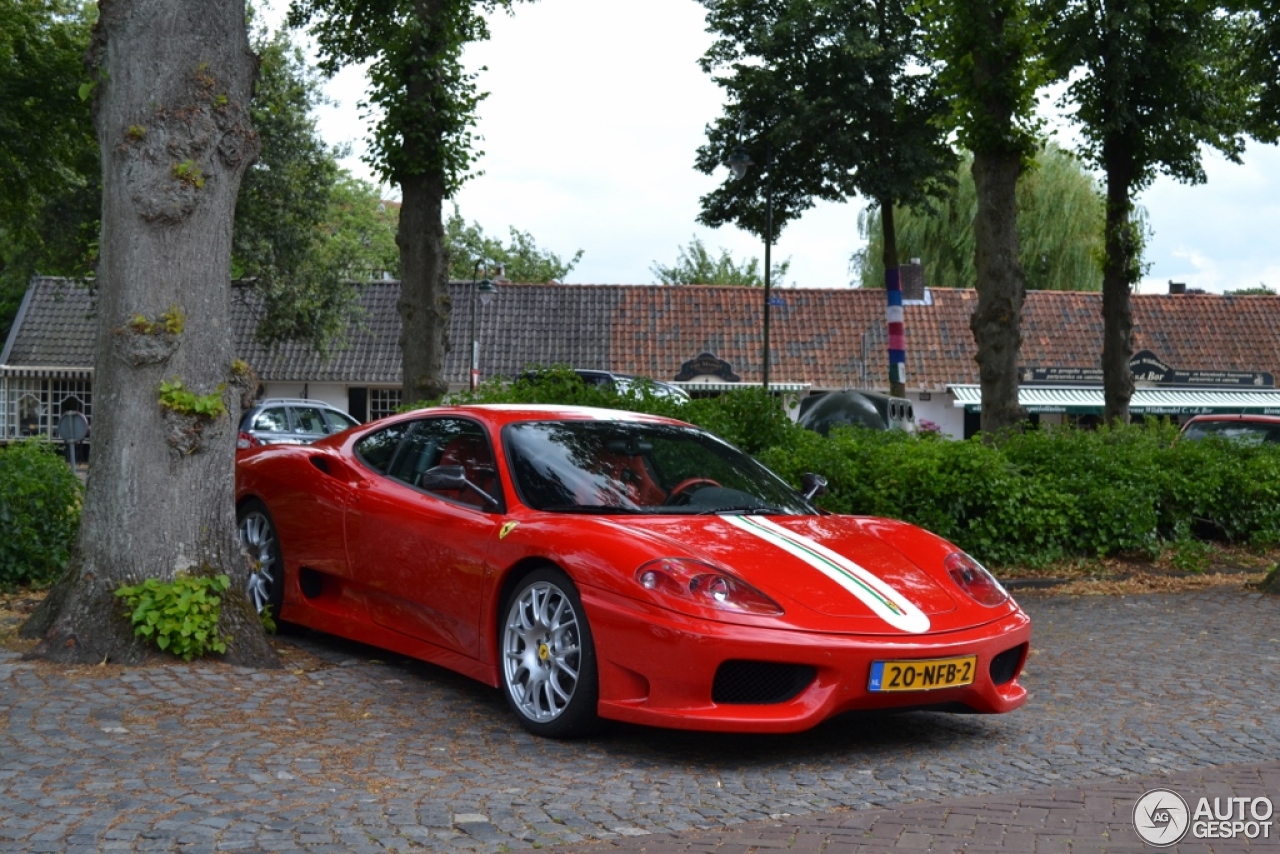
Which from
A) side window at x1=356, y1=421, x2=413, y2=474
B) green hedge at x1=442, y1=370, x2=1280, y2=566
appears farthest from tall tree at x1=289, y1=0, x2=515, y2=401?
side window at x1=356, y1=421, x2=413, y2=474

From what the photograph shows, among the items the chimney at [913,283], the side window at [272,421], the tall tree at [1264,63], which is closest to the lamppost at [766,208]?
the side window at [272,421]

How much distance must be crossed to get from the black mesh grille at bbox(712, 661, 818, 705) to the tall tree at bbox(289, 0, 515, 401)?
10.6 metres

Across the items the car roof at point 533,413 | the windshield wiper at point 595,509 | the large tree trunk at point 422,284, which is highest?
the large tree trunk at point 422,284

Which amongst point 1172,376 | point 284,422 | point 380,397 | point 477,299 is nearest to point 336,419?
point 284,422

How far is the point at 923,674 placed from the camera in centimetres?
579

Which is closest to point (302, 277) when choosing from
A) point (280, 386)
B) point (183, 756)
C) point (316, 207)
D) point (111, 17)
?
point (316, 207)

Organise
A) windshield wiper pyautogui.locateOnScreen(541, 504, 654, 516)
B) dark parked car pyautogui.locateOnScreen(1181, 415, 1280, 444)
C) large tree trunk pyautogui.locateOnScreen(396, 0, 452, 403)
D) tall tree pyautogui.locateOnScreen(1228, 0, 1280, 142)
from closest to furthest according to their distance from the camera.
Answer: windshield wiper pyautogui.locateOnScreen(541, 504, 654, 516), large tree trunk pyautogui.locateOnScreen(396, 0, 452, 403), tall tree pyautogui.locateOnScreen(1228, 0, 1280, 142), dark parked car pyautogui.locateOnScreen(1181, 415, 1280, 444)

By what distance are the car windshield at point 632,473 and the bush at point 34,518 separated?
4444 millimetres

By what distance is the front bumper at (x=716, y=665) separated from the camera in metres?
5.59

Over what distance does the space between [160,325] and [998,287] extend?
33.6 feet

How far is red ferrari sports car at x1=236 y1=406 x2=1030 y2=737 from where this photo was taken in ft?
18.6

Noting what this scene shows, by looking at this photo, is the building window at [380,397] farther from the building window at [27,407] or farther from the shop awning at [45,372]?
the building window at [27,407]

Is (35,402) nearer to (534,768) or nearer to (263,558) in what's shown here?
(263,558)

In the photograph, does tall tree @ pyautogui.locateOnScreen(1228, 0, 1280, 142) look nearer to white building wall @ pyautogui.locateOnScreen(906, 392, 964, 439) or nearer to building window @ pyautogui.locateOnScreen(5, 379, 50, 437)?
white building wall @ pyautogui.locateOnScreen(906, 392, 964, 439)
